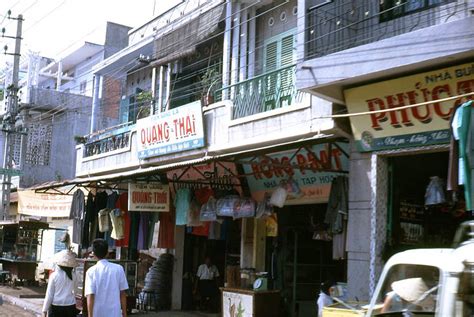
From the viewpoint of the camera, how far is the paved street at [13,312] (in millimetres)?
14047

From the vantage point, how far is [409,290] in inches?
161

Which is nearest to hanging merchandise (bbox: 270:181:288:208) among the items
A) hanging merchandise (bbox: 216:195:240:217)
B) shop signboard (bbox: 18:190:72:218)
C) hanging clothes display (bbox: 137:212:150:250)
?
hanging merchandise (bbox: 216:195:240:217)

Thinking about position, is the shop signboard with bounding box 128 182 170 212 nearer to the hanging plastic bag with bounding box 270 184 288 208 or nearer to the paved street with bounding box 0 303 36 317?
the paved street with bounding box 0 303 36 317

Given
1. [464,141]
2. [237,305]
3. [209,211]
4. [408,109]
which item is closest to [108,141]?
[209,211]

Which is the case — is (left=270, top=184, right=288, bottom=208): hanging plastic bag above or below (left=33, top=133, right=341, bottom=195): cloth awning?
below

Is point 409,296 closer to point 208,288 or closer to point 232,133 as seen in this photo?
point 232,133

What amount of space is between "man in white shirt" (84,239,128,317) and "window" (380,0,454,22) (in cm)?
523

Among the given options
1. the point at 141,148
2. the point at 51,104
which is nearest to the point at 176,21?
the point at 141,148

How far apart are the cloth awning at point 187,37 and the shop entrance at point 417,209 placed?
6.73 meters

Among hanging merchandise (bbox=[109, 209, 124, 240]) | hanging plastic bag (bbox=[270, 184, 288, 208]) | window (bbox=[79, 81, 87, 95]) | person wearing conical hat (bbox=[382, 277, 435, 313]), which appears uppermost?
window (bbox=[79, 81, 87, 95])

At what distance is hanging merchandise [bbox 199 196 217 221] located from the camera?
12.0 meters

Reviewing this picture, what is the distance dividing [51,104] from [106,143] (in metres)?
12.5

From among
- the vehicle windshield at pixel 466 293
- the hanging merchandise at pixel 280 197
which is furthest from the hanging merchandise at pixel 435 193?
the vehicle windshield at pixel 466 293

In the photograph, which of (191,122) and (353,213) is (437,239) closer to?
(353,213)
